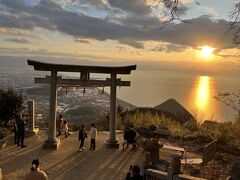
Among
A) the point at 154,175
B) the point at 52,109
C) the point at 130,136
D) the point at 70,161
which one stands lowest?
the point at 70,161

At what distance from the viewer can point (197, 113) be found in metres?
28.8

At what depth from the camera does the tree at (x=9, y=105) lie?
23266mm

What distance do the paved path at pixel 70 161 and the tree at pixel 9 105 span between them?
3151mm

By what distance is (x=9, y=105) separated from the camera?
2356 centimetres

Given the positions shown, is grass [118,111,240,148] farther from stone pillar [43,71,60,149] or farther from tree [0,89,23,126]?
tree [0,89,23,126]

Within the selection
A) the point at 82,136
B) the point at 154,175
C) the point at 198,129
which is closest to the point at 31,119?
the point at 82,136

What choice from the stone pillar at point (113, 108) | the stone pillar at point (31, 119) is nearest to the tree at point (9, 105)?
the stone pillar at point (31, 119)

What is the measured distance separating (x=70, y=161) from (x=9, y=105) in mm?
8003

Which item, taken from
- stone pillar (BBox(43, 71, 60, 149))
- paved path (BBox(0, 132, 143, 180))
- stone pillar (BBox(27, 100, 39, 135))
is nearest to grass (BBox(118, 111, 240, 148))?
paved path (BBox(0, 132, 143, 180))

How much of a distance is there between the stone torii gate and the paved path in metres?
0.61

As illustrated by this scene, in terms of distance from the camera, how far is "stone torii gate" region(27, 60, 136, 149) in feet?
63.4

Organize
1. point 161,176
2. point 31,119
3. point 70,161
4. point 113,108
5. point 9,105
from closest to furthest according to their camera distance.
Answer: point 161,176
point 70,161
point 113,108
point 31,119
point 9,105

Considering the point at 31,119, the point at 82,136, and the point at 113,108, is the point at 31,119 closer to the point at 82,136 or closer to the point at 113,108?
the point at 82,136

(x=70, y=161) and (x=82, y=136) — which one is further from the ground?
(x=82, y=136)
